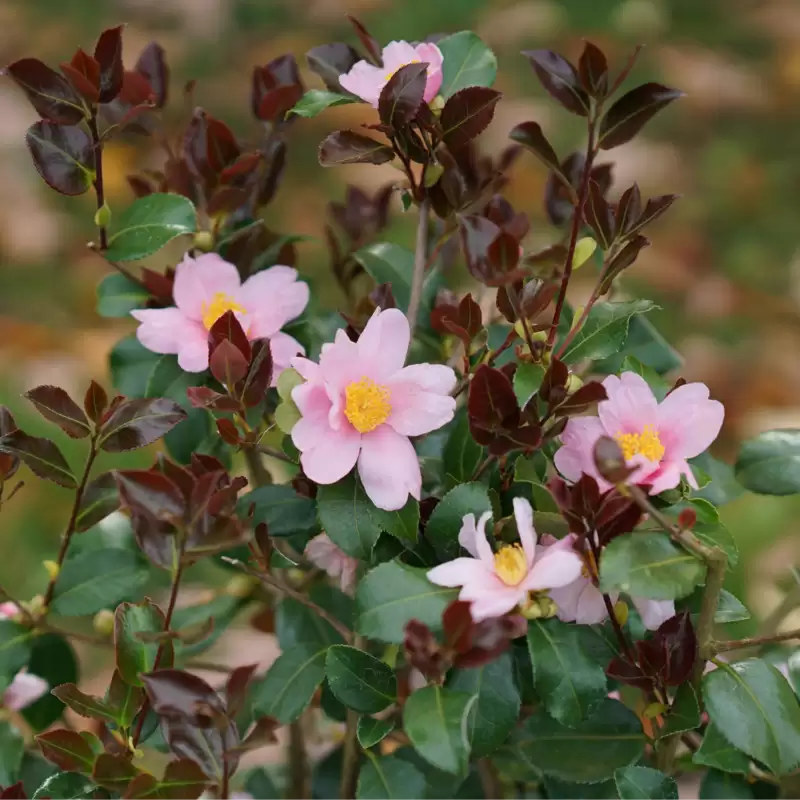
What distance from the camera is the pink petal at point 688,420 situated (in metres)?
0.57

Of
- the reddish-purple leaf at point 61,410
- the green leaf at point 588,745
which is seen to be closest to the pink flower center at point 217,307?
the reddish-purple leaf at point 61,410

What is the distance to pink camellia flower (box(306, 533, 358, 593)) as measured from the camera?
66cm

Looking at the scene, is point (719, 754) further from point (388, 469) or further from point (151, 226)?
point (151, 226)

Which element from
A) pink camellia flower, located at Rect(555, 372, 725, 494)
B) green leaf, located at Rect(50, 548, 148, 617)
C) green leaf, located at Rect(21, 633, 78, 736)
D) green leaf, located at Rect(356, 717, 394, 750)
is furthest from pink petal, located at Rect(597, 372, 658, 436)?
green leaf, located at Rect(21, 633, 78, 736)

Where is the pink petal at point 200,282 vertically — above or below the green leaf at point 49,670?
above

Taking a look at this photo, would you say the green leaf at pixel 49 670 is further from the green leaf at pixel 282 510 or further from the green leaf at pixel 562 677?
the green leaf at pixel 562 677

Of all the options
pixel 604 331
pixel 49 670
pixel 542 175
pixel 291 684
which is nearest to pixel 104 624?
pixel 49 670

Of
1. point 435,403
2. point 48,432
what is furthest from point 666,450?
point 48,432

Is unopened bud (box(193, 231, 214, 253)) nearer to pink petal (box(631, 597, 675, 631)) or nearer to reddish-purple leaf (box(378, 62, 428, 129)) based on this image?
reddish-purple leaf (box(378, 62, 428, 129))

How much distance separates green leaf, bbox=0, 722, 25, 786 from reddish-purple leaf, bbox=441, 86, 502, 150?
0.49m

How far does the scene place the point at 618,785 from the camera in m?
Answer: 0.56

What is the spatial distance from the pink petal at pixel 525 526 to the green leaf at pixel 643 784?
0.46 ft

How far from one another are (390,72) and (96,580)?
38 centimetres

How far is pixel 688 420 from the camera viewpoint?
575mm
